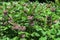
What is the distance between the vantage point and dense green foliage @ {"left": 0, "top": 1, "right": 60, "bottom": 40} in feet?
10.2

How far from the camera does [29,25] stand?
321 centimetres

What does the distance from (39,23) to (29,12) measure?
0.21 meters

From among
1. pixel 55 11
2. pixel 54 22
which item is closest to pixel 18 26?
pixel 54 22

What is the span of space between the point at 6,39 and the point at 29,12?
0.52 meters

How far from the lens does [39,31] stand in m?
3.18

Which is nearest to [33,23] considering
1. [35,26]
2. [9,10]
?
[35,26]

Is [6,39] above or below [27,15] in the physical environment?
below

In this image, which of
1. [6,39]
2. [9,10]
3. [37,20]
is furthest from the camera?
[9,10]

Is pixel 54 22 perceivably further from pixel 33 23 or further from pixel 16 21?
pixel 16 21

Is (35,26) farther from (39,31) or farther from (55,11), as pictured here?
(55,11)

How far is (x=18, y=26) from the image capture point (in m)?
3.14

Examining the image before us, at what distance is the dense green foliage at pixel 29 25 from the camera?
3.12m

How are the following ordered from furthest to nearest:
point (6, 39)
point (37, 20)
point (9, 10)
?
point (9, 10) → point (37, 20) → point (6, 39)

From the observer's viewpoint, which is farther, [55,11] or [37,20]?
[55,11]
